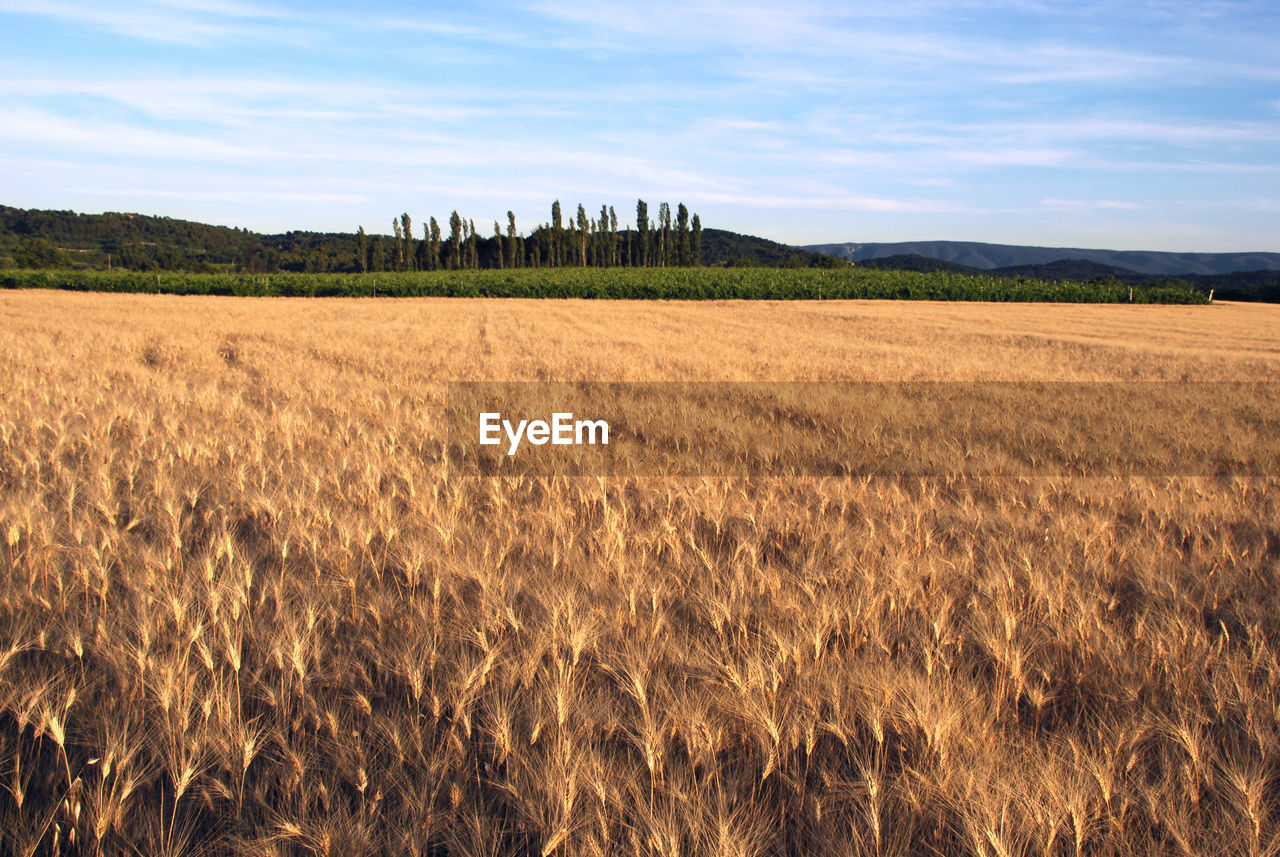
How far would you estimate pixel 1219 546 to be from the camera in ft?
10.2

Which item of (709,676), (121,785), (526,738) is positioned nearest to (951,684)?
(709,676)

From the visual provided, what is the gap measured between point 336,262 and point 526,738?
110763mm

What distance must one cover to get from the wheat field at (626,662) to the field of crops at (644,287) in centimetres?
4629

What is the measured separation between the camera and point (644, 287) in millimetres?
49906

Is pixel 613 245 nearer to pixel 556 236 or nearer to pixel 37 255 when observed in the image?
pixel 556 236

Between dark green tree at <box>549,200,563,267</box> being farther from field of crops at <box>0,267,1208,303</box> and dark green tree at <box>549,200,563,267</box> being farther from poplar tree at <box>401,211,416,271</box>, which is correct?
field of crops at <box>0,267,1208,303</box>

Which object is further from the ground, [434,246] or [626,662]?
[434,246]

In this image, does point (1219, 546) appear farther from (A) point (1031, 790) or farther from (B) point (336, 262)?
(B) point (336, 262)

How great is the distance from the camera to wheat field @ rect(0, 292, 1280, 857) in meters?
1.51

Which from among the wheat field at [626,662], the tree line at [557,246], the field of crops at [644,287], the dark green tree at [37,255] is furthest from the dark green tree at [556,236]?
the wheat field at [626,662]

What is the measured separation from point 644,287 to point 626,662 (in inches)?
1934

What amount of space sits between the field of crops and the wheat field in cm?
4629

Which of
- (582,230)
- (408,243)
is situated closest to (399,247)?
(408,243)

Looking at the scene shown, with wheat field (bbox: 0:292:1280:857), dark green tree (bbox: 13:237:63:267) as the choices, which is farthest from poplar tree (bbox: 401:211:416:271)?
wheat field (bbox: 0:292:1280:857)
